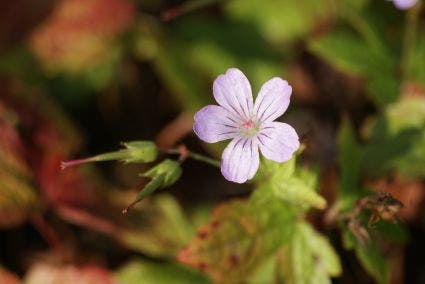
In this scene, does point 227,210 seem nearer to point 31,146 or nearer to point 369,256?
point 369,256

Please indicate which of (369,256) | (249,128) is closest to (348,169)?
(369,256)

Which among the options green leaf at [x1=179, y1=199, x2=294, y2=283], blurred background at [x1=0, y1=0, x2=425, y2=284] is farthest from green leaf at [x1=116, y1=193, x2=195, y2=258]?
green leaf at [x1=179, y1=199, x2=294, y2=283]

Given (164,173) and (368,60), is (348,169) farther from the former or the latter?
(164,173)

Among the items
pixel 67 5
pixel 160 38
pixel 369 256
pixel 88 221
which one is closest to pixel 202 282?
pixel 88 221

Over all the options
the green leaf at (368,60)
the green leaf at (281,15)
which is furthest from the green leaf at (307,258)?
the green leaf at (281,15)

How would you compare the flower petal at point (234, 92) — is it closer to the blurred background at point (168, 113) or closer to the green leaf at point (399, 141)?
the blurred background at point (168, 113)

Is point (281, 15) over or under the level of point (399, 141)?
over
